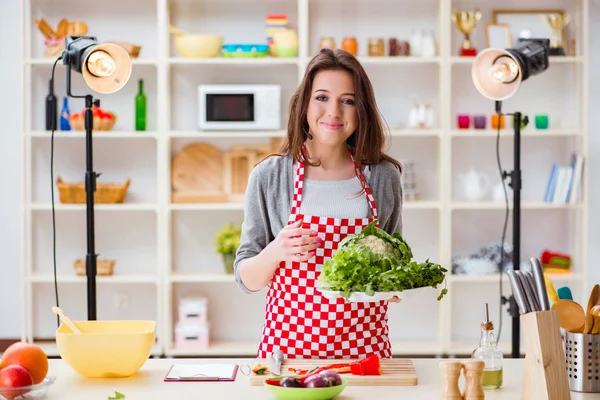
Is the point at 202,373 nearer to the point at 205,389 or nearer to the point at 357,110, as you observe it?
the point at 205,389

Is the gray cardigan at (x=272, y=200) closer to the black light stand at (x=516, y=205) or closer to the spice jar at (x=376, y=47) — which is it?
the black light stand at (x=516, y=205)

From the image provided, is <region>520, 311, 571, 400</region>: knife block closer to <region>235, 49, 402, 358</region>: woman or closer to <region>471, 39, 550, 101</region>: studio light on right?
<region>235, 49, 402, 358</region>: woman

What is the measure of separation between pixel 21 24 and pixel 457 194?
2.85 metres

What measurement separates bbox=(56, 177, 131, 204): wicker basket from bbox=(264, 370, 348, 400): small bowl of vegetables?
11.0 feet

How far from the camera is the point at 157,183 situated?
16.9 ft

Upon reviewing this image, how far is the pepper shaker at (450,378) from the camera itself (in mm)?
1702

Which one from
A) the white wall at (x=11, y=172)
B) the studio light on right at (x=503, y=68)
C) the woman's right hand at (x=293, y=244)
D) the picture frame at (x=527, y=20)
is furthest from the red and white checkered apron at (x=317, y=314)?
the white wall at (x=11, y=172)

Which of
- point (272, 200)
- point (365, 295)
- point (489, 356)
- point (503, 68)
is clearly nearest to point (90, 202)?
point (272, 200)

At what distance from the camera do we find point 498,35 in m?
5.09

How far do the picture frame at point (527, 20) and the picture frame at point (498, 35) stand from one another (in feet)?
0.16

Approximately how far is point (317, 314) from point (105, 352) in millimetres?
658

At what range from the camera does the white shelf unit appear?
5074 mm

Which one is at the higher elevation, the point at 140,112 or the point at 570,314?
the point at 140,112

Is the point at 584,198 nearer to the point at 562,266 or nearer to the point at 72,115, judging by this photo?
the point at 562,266
